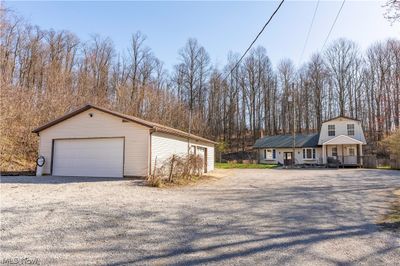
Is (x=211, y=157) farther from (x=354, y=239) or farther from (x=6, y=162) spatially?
(x=354, y=239)

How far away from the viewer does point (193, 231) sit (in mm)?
5309

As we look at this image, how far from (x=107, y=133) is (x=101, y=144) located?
689mm

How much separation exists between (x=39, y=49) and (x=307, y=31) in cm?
2875

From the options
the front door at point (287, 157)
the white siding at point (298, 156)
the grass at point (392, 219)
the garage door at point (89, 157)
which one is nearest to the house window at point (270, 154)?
the white siding at point (298, 156)

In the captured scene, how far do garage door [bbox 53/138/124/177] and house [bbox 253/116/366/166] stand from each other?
64.5 ft

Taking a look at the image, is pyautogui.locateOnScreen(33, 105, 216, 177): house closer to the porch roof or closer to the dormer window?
the porch roof

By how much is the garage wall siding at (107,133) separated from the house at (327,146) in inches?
749

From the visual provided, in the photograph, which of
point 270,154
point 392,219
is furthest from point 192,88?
point 392,219

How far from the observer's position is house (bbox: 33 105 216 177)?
14.1 meters

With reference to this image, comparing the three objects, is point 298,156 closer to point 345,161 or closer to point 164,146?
point 345,161

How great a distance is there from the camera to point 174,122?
33.7 meters

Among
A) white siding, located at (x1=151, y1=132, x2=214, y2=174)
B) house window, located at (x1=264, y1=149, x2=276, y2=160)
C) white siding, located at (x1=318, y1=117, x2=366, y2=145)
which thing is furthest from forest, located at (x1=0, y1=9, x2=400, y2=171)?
white siding, located at (x1=151, y1=132, x2=214, y2=174)

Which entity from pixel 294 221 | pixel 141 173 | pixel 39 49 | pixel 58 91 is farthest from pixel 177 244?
pixel 39 49

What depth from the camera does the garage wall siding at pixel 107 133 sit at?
1403cm
